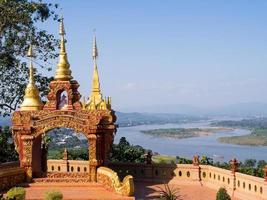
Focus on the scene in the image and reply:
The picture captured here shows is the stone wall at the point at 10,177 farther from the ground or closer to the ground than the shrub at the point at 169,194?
farther from the ground

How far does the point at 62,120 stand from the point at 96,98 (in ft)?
6.86

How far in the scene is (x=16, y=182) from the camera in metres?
15.6

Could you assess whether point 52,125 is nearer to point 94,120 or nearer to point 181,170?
point 94,120

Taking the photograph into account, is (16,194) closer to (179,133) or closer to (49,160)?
(49,160)

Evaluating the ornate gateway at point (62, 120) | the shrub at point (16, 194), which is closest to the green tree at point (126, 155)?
the ornate gateway at point (62, 120)

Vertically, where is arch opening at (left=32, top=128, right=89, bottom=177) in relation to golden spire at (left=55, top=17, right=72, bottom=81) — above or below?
below

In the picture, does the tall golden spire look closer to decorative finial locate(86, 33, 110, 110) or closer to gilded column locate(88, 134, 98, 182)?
decorative finial locate(86, 33, 110, 110)

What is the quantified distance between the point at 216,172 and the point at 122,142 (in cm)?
863

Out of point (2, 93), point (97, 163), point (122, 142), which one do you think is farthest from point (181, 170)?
point (2, 93)

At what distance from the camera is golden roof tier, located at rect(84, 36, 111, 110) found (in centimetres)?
1697

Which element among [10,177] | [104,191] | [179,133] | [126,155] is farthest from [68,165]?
[179,133]

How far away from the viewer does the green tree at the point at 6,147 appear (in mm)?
21578

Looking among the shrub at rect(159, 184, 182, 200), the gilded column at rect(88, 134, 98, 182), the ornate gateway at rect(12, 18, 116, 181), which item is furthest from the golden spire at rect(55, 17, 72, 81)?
the shrub at rect(159, 184, 182, 200)

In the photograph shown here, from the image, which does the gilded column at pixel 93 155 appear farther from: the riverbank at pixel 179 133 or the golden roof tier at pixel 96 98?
the riverbank at pixel 179 133
